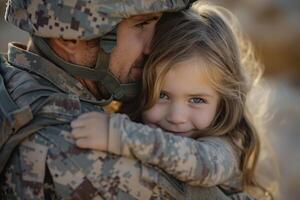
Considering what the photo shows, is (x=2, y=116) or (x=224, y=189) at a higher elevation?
(x=2, y=116)

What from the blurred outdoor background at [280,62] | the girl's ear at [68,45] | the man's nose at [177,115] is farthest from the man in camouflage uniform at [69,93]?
the blurred outdoor background at [280,62]

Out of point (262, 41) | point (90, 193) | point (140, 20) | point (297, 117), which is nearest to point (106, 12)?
point (140, 20)

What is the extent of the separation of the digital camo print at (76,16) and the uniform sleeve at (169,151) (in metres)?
0.47

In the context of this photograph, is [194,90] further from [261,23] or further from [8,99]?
[261,23]

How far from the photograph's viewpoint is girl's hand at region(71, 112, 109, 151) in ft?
10.3

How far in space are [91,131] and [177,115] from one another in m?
0.83

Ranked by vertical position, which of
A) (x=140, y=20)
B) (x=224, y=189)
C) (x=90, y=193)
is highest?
(x=140, y=20)

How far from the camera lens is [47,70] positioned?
3453 mm

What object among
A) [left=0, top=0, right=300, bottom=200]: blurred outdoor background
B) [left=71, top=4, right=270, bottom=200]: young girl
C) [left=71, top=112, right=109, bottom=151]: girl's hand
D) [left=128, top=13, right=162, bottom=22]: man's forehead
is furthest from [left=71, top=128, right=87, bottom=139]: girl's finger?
[left=0, top=0, right=300, bottom=200]: blurred outdoor background

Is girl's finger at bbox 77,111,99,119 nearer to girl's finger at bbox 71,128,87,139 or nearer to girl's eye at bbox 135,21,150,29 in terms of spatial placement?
girl's finger at bbox 71,128,87,139

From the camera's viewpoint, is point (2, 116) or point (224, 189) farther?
point (224, 189)

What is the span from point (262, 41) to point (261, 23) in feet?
2.52

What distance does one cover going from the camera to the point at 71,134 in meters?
3.19

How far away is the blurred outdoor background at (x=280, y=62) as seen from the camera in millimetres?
8445
